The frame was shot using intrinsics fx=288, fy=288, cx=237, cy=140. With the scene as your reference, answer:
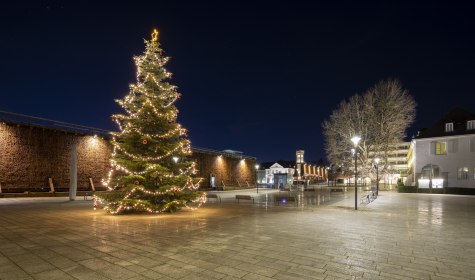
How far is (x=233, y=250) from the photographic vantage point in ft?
24.5

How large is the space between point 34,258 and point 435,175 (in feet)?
145

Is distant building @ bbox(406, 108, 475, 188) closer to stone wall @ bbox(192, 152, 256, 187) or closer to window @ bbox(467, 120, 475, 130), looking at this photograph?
window @ bbox(467, 120, 475, 130)

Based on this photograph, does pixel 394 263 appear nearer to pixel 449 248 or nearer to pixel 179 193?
pixel 449 248

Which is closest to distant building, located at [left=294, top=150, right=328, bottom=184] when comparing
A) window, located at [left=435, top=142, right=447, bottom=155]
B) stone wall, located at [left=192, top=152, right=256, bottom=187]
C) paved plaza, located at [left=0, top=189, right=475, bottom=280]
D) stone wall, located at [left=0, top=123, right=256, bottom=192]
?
stone wall, located at [left=192, top=152, right=256, bottom=187]

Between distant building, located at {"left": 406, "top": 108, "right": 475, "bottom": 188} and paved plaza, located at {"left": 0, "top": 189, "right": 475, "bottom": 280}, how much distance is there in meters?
30.0

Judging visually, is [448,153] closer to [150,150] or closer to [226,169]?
[226,169]

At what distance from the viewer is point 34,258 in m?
6.64

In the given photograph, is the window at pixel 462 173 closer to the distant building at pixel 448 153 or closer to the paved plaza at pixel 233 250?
the distant building at pixel 448 153

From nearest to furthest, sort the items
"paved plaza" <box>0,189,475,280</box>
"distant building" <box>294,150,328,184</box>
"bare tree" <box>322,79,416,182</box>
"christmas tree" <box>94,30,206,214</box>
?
"paved plaza" <box>0,189,475,280</box> < "christmas tree" <box>94,30,206,214</box> < "bare tree" <box>322,79,416,182</box> < "distant building" <box>294,150,328,184</box>

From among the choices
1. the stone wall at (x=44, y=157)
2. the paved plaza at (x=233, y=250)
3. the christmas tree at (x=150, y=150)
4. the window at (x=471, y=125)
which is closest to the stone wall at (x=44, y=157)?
the stone wall at (x=44, y=157)

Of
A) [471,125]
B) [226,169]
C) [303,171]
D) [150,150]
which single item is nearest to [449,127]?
[471,125]

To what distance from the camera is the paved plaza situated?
5809 millimetres

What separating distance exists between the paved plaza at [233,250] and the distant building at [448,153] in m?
30.0

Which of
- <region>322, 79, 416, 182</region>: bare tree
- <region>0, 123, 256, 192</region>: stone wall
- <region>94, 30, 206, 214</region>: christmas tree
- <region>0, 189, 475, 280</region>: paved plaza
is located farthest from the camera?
<region>322, 79, 416, 182</region>: bare tree
